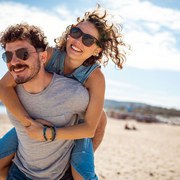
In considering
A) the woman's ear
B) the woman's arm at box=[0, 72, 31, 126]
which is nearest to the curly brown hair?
the woman's arm at box=[0, 72, 31, 126]

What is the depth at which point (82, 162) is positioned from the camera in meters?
3.07

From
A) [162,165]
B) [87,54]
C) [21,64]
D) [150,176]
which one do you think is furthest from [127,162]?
[21,64]

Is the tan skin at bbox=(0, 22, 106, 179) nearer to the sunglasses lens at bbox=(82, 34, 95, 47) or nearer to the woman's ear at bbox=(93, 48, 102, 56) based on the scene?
the sunglasses lens at bbox=(82, 34, 95, 47)

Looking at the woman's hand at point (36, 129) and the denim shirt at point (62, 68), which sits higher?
the denim shirt at point (62, 68)

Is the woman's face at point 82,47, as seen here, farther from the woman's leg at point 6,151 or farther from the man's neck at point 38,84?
the woman's leg at point 6,151

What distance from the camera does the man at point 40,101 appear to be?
2.86 meters

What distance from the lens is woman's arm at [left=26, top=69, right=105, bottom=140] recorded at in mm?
2862

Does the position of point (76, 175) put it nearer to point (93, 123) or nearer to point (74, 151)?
point (74, 151)

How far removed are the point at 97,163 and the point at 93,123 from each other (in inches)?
350

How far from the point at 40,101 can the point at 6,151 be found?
2.13ft

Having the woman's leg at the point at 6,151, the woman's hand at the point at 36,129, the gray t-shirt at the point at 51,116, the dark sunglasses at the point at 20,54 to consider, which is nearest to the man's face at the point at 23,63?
the dark sunglasses at the point at 20,54

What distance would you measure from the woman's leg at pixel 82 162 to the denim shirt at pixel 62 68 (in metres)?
0.57

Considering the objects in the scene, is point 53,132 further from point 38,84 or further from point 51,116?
point 38,84

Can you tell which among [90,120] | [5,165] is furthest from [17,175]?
[90,120]
